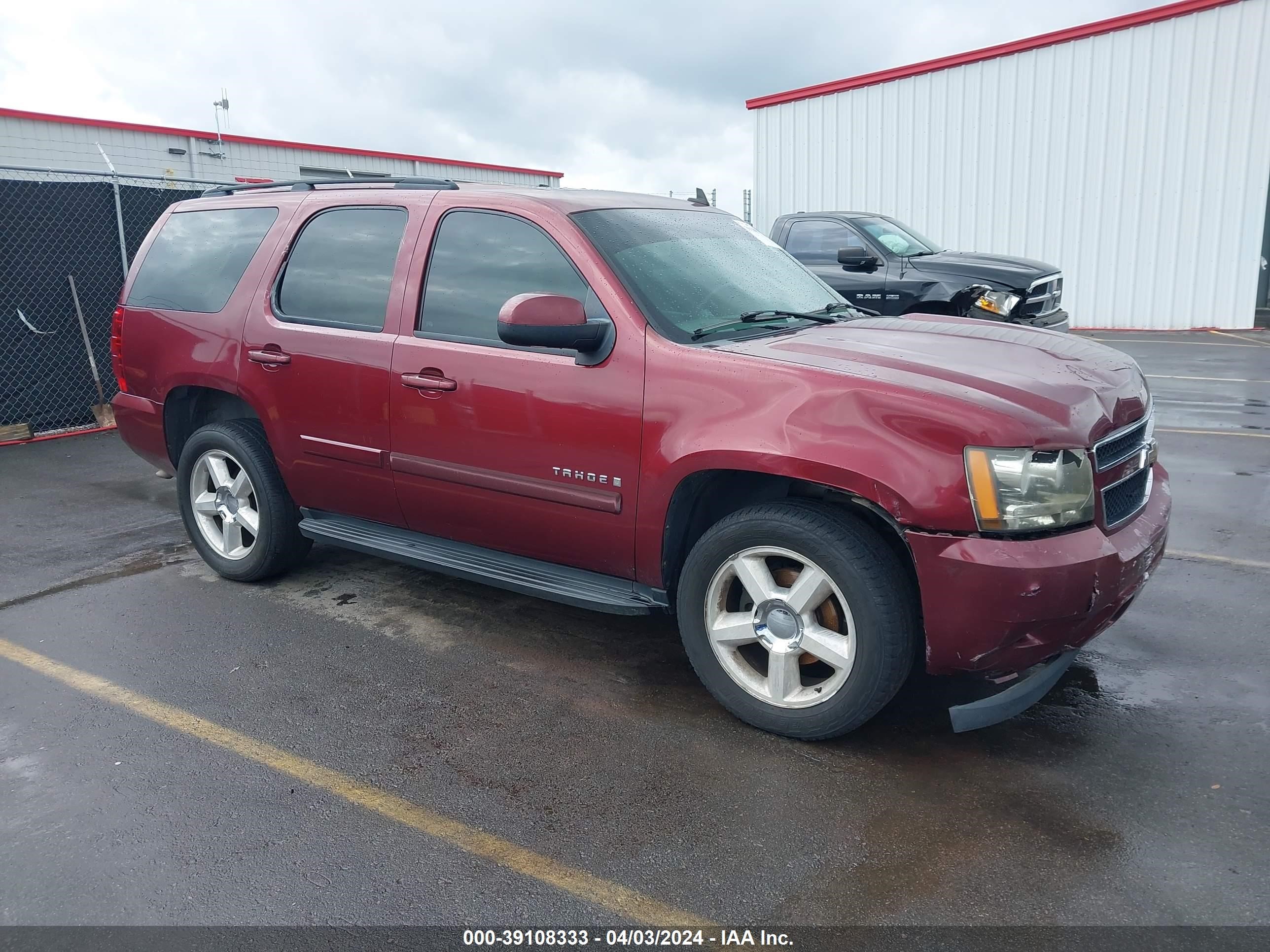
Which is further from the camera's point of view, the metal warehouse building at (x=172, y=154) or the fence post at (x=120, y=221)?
the metal warehouse building at (x=172, y=154)

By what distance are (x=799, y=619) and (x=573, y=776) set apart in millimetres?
888

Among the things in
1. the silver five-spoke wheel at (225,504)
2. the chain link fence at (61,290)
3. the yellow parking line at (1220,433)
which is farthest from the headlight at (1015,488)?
the chain link fence at (61,290)

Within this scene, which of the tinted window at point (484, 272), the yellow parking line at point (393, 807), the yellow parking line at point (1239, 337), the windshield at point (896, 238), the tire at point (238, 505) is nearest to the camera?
the yellow parking line at point (393, 807)

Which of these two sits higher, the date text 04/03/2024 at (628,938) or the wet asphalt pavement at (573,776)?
the wet asphalt pavement at (573,776)

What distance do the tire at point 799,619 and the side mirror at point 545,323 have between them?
2.76 ft

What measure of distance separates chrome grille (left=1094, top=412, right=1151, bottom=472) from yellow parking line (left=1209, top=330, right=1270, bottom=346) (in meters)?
13.4

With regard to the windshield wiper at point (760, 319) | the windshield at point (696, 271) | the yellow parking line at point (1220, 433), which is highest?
the windshield at point (696, 271)

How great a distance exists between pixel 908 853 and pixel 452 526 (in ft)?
7.42

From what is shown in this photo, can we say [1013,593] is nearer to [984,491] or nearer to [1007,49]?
[984,491]

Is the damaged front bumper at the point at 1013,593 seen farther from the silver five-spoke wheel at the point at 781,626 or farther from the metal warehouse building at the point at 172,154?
the metal warehouse building at the point at 172,154

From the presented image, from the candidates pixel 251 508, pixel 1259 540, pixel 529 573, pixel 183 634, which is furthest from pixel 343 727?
pixel 1259 540

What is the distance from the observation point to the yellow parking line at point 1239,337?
587 inches

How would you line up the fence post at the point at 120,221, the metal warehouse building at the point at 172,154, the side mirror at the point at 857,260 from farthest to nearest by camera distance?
the metal warehouse building at the point at 172,154 → the fence post at the point at 120,221 → the side mirror at the point at 857,260

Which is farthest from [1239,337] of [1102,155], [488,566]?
[488,566]
